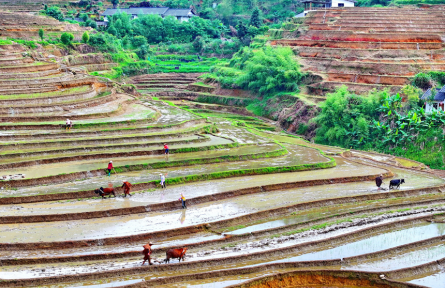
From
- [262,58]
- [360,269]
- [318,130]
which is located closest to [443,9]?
[262,58]

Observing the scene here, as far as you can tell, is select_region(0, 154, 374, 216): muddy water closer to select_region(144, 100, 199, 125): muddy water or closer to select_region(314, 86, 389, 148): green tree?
select_region(314, 86, 389, 148): green tree

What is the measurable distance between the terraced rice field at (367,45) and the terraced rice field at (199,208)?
832 cm

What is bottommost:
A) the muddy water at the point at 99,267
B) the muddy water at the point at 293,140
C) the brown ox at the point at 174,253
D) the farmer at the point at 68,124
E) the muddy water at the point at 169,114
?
the muddy water at the point at 99,267

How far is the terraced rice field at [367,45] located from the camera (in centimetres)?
4100

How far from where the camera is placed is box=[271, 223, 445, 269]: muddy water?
739 inches

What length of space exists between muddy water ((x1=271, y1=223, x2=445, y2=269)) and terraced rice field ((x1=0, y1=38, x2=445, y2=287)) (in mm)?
37

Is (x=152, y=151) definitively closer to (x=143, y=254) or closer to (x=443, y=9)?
(x=143, y=254)

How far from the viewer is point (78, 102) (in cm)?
3719

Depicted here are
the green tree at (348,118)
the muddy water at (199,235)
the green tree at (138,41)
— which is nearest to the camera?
the muddy water at (199,235)

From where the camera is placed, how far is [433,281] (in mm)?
17172

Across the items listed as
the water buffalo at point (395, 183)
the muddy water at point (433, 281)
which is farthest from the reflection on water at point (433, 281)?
the water buffalo at point (395, 183)

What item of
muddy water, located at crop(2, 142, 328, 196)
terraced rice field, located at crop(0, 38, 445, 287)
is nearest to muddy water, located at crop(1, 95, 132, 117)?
terraced rice field, located at crop(0, 38, 445, 287)

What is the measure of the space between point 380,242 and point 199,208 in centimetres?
693

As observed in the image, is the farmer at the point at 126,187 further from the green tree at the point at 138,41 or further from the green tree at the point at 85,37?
the green tree at the point at 138,41
